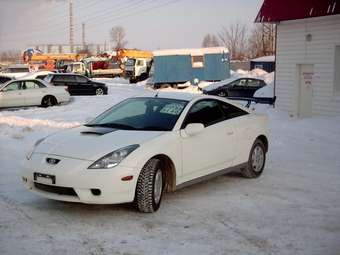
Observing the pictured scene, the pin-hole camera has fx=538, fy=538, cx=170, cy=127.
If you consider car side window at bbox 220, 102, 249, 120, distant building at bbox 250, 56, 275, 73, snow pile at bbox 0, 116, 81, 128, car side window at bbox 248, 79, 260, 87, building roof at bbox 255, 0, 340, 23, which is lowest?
snow pile at bbox 0, 116, 81, 128

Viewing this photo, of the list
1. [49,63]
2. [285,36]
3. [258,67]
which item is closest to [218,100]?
[285,36]

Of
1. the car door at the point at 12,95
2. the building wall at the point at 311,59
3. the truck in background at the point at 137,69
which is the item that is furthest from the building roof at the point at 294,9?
the truck in background at the point at 137,69

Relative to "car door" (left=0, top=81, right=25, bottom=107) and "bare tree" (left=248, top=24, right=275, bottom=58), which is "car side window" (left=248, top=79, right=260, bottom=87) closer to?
"car door" (left=0, top=81, right=25, bottom=107)

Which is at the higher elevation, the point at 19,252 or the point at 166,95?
the point at 166,95

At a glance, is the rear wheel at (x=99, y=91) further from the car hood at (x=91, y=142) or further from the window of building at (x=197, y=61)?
the car hood at (x=91, y=142)

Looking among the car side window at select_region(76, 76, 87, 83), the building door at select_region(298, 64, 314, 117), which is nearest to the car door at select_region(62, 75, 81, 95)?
the car side window at select_region(76, 76, 87, 83)

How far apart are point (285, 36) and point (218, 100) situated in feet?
40.9

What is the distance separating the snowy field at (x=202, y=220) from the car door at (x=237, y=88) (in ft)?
71.2

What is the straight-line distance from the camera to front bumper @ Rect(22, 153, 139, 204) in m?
6.10

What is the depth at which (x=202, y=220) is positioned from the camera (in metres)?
6.26

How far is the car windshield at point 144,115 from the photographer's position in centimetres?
714

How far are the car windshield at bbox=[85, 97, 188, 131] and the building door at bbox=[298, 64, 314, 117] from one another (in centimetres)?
1197

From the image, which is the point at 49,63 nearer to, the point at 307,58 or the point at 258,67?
the point at 258,67

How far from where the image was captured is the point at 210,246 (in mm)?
5363
